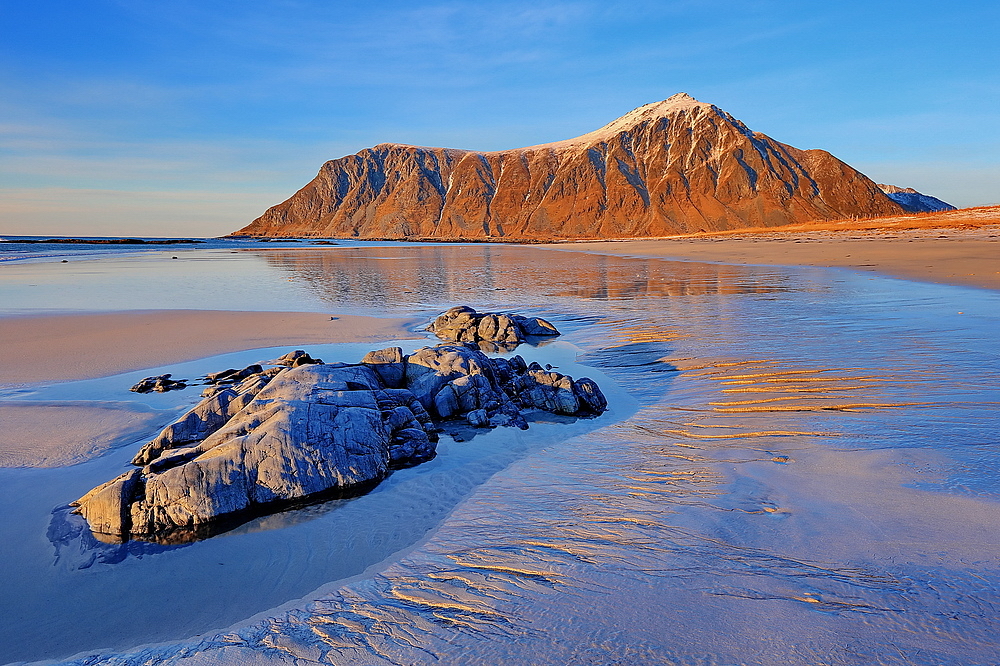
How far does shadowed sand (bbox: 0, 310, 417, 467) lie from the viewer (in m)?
5.81

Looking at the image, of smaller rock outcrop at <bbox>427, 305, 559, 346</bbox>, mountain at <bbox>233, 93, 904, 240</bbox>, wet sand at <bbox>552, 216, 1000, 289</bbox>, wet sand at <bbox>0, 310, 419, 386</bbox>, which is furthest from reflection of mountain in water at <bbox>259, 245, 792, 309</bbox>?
mountain at <bbox>233, 93, 904, 240</bbox>

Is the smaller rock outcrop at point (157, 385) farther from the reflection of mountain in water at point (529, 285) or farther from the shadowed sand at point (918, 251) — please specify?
the shadowed sand at point (918, 251)

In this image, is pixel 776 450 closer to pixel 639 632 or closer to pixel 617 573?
pixel 617 573

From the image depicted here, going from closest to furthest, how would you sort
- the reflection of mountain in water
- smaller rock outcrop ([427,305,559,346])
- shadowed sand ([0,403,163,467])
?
shadowed sand ([0,403,163,467]) → smaller rock outcrop ([427,305,559,346]) → the reflection of mountain in water

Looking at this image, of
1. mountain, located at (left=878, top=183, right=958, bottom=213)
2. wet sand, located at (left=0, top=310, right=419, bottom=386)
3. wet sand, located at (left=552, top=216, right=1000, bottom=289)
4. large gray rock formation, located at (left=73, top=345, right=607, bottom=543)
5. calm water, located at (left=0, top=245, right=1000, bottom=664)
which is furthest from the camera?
mountain, located at (left=878, top=183, right=958, bottom=213)

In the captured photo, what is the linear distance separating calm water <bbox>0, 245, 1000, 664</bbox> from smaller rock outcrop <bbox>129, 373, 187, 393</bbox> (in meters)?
0.61

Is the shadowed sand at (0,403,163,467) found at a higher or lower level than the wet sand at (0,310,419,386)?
lower

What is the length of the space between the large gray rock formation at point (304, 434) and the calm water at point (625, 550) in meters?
0.28

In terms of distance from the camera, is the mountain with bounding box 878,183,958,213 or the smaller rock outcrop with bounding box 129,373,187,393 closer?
the smaller rock outcrop with bounding box 129,373,187,393

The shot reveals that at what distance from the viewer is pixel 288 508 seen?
4.46 metres

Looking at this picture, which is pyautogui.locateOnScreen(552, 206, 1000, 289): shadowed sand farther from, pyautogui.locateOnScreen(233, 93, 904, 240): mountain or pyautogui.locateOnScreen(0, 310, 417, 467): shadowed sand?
pyautogui.locateOnScreen(233, 93, 904, 240): mountain

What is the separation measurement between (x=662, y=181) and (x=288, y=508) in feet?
523

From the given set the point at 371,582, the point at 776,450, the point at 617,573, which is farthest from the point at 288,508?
the point at 776,450

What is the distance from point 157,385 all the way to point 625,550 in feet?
22.0
